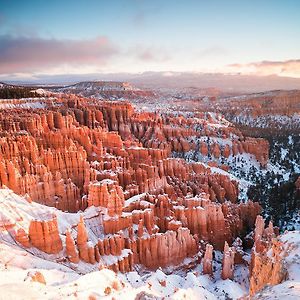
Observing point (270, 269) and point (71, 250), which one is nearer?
point (270, 269)

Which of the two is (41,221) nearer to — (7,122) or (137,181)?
(137,181)

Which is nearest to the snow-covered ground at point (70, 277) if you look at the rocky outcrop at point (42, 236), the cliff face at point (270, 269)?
the rocky outcrop at point (42, 236)

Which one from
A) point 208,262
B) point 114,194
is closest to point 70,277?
point 114,194

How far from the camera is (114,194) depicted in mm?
24766

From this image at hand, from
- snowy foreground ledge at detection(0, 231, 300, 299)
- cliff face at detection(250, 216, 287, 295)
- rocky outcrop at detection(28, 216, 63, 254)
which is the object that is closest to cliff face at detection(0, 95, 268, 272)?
rocky outcrop at detection(28, 216, 63, 254)

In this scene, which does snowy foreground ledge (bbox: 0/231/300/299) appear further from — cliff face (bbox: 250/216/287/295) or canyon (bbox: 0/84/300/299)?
cliff face (bbox: 250/216/287/295)

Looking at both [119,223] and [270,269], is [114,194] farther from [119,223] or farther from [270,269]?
[270,269]

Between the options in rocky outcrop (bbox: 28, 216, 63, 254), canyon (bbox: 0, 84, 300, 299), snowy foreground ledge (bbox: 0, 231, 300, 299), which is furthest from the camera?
rocky outcrop (bbox: 28, 216, 63, 254)

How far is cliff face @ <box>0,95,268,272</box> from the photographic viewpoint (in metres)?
21.9

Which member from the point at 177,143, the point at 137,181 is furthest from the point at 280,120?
the point at 137,181

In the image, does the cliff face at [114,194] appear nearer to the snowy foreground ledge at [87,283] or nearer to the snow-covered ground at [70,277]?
the snow-covered ground at [70,277]

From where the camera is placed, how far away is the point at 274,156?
227 ft

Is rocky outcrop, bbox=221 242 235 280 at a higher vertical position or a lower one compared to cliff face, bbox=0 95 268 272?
lower

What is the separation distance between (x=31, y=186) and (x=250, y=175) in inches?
1392
